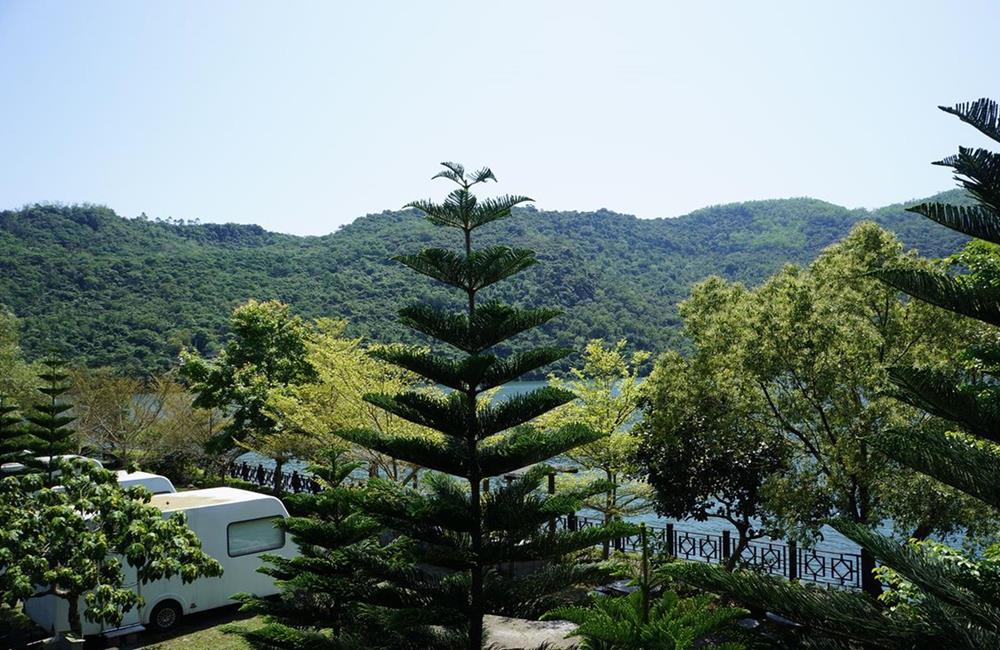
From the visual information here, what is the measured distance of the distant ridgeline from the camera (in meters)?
42.6

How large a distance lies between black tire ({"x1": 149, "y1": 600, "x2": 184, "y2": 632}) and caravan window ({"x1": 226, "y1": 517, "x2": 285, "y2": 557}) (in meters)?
0.99

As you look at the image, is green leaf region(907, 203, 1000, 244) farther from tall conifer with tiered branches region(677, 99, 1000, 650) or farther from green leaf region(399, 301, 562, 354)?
green leaf region(399, 301, 562, 354)

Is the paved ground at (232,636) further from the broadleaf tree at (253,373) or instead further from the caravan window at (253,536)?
the broadleaf tree at (253,373)

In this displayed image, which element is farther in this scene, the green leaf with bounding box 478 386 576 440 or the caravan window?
the caravan window

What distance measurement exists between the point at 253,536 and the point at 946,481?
1027cm

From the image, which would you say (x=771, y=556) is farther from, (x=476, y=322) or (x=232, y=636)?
(x=476, y=322)

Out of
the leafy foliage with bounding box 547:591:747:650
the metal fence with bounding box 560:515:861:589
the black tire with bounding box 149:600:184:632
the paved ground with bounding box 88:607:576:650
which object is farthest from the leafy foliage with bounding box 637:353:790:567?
the leafy foliage with bounding box 547:591:747:650

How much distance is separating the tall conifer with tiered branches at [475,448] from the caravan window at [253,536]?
5133mm

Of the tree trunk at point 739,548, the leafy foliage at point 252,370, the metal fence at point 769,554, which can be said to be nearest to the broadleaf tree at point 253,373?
the leafy foliage at point 252,370

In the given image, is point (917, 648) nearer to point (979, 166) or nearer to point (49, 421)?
point (979, 166)

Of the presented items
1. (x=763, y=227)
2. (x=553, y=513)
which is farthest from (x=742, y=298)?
(x=763, y=227)

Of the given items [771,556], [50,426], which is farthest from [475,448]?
[50,426]

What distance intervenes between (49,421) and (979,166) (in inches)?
619

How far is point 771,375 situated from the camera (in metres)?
11.3
